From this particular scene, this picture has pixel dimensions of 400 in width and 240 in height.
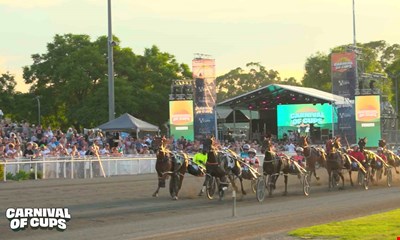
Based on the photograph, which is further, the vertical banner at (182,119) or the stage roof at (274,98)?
the stage roof at (274,98)

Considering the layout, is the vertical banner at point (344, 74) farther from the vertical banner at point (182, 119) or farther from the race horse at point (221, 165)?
the race horse at point (221, 165)

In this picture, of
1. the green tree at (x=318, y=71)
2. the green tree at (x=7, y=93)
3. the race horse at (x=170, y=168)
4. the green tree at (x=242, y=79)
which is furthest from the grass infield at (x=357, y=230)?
the green tree at (x=242, y=79)

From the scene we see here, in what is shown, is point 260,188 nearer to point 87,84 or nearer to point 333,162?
point 333,162

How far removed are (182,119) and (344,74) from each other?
1281 cm

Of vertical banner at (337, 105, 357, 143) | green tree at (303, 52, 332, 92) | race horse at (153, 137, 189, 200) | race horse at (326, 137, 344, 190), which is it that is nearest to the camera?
race horse at (153, 137, 189, 200)

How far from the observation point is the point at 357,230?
44.4 feet

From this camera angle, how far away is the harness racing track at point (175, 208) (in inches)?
550

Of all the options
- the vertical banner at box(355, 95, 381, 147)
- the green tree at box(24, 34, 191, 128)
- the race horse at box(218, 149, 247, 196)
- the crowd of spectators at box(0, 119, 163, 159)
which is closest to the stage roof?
the vertical banner at box(355, 95, 381, 147)

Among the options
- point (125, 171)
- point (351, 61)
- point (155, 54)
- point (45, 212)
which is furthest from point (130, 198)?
point (155, 54)

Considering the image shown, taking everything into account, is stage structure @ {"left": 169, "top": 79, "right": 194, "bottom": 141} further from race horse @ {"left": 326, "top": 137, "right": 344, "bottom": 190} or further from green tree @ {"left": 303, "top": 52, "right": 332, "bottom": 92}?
green tree @ {"left": 303, "top": 52, "right": 332, "bottom": 92}

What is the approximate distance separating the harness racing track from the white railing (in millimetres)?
1135

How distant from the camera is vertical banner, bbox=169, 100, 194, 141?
149ft

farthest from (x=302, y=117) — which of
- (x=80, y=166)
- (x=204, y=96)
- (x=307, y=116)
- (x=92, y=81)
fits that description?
(x=80, y=166)

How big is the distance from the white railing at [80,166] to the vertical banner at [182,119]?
10.0 m
